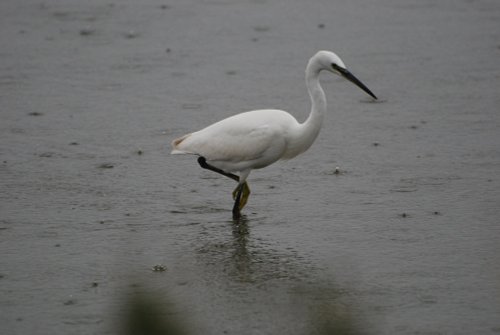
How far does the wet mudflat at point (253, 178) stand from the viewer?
575cm

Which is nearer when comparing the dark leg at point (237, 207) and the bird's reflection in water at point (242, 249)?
the bird's reflection in water at point (242, 249)

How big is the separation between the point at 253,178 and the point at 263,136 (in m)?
1.16

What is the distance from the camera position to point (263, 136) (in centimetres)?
716

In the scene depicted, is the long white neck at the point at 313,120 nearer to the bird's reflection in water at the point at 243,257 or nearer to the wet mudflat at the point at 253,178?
the wet mudflat at the point at 253,178

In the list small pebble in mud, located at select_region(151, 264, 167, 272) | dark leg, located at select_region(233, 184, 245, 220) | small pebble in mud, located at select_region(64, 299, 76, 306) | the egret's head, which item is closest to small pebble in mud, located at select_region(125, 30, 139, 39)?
the egret's head

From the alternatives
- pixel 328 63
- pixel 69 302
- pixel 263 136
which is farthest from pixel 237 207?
pixel 69 302

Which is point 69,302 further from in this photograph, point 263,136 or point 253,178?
point 253,178

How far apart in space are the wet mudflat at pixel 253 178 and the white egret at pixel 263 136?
37 centimetres

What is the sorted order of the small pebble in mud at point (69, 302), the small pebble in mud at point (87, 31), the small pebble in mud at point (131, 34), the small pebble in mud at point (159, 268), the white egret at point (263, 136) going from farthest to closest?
the small pebble in mud at point (87, 31)
the small pebble in mud at point (131, 34)
the white egret at point (263, 136)
the small pebble in mud at point (159, 268)
the small pebble in mud at point (69, 302)

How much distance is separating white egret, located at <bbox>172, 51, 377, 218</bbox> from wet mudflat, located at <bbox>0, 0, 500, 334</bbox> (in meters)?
0.37

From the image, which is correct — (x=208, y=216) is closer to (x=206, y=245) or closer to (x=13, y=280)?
(x=206, y=245)

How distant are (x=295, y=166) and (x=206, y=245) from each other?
1.94 meters

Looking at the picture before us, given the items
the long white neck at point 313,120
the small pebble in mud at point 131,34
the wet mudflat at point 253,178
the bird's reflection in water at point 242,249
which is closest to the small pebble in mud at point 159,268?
the wet mudflat at point 253,178

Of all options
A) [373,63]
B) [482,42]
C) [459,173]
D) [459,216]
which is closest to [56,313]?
[459,216]
